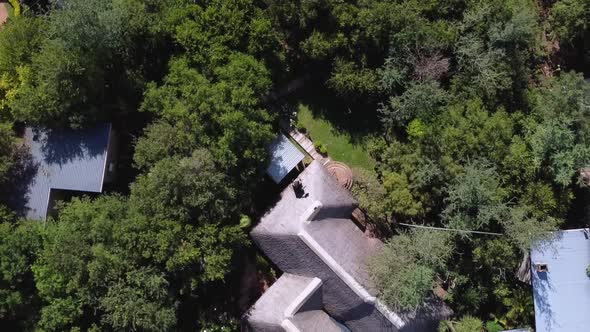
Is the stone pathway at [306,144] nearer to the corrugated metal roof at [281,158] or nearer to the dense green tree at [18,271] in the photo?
the corrugated metal roof at [281,158]

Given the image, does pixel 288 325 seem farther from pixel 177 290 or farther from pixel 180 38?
pixel 180 38

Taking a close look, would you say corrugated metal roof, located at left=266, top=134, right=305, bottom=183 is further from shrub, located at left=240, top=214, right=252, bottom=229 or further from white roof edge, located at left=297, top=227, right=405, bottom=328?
white roof edge, located at left=297, top=227, right=405, bottom=328

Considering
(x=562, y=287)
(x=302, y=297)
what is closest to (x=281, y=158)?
(x=302, y=297)

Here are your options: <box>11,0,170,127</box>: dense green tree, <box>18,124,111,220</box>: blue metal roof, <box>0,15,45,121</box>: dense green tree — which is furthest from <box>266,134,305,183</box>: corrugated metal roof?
<box>0,15,45,121</box>: dense green tree

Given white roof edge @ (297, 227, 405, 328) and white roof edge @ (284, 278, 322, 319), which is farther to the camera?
white roof edge @ (297, 227, 405, 328)

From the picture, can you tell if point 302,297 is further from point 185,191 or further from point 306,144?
point 306,144

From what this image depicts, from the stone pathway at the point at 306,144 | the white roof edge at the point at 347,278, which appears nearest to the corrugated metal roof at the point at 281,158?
the stone pathway at the point at 306,144
